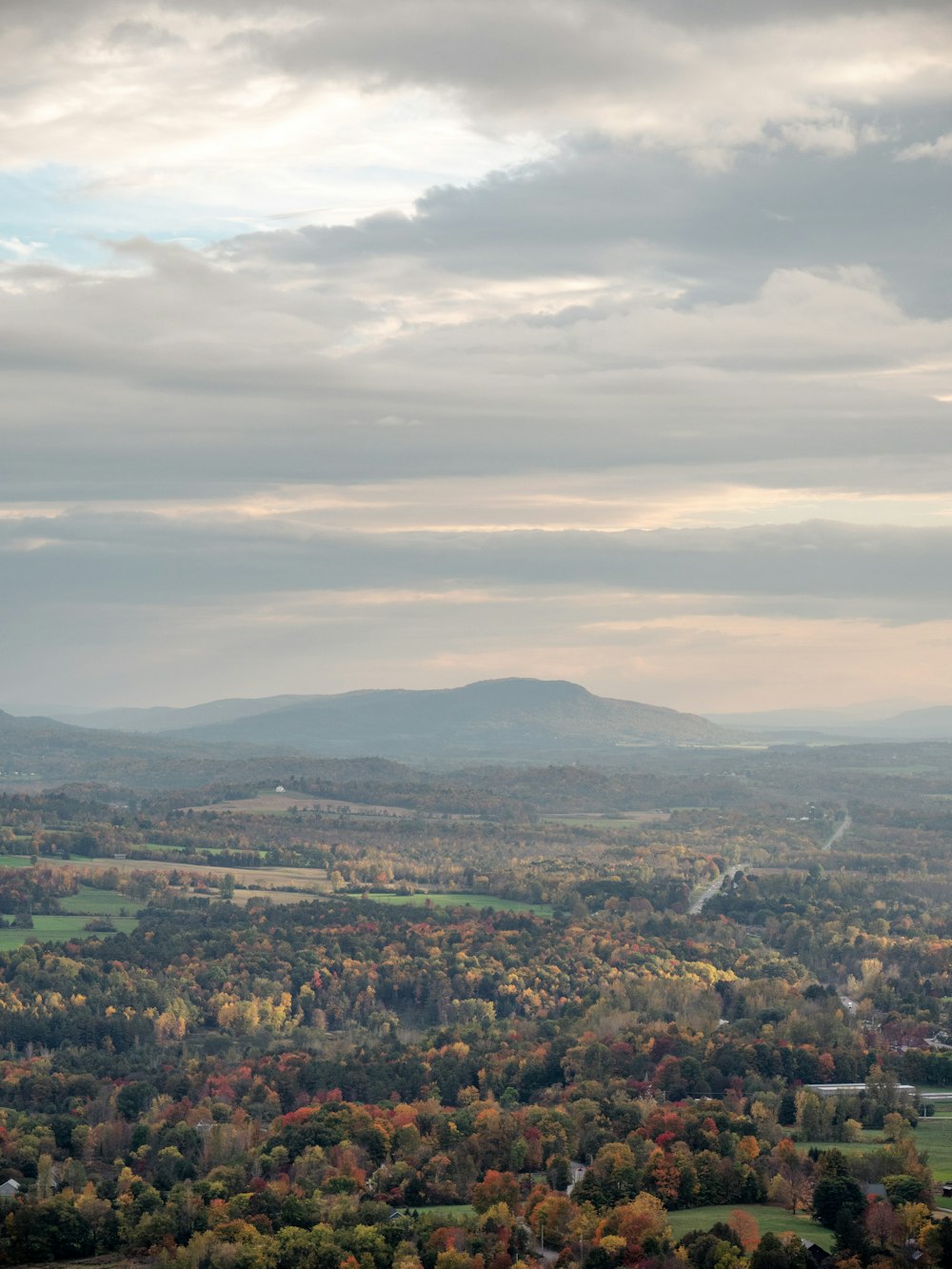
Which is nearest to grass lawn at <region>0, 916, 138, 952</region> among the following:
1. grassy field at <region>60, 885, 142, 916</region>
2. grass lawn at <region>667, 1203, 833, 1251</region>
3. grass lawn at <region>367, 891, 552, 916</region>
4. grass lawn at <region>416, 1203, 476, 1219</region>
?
grassy field at <region>60, 885, 142, 916</region>

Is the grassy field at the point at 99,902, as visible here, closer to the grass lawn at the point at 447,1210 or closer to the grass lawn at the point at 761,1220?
the grass lawn at the point at 447,1210

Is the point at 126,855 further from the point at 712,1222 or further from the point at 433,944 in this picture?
the point at 712,1222

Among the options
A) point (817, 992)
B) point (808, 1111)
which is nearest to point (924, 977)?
point (817, 992)

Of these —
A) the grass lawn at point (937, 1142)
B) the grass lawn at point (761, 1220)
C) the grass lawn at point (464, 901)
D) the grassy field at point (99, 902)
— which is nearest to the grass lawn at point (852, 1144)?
the grass lawn at point (937, 1142)

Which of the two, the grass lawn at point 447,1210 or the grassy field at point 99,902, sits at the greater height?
the grassy field at point 99,902

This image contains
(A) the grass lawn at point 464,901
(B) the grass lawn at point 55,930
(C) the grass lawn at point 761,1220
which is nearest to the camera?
(C) the grass lawn at point 761,1220

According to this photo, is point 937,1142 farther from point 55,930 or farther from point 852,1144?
point 55,930
